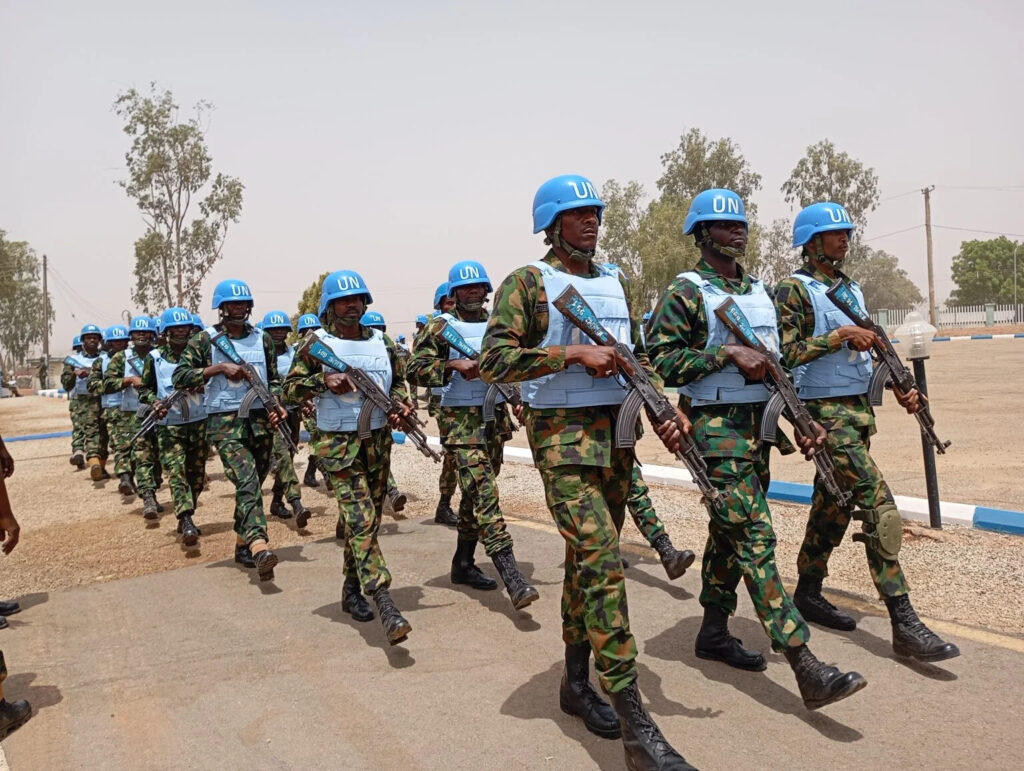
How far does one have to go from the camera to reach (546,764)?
3.19 m

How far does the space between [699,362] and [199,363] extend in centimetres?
474

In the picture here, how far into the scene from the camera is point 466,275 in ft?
20.4

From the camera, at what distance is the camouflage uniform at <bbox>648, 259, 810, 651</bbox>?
141 inches

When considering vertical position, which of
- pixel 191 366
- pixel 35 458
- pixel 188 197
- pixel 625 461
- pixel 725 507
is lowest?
pixel 35 458

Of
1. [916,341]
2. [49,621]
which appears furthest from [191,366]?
[916,341]

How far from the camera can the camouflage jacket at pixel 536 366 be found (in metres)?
3.30

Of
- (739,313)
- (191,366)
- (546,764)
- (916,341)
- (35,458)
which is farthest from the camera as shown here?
(35,458)

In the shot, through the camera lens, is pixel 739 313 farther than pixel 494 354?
Yes

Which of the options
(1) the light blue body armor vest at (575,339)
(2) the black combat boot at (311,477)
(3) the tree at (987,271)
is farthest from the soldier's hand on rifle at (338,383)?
(3) the tree at (987,271)

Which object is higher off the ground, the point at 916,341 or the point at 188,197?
the point at 188,197

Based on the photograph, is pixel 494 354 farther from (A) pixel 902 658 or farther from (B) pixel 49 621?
(B) pixel 49 621

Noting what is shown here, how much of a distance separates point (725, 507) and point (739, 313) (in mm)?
911

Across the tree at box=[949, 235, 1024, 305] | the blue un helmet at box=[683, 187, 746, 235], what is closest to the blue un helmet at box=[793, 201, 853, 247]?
the blue un helmet at box=[683, 187, 746, 235]

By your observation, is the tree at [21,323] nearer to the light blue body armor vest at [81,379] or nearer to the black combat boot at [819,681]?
the light blue body armor vest at [81,379]
